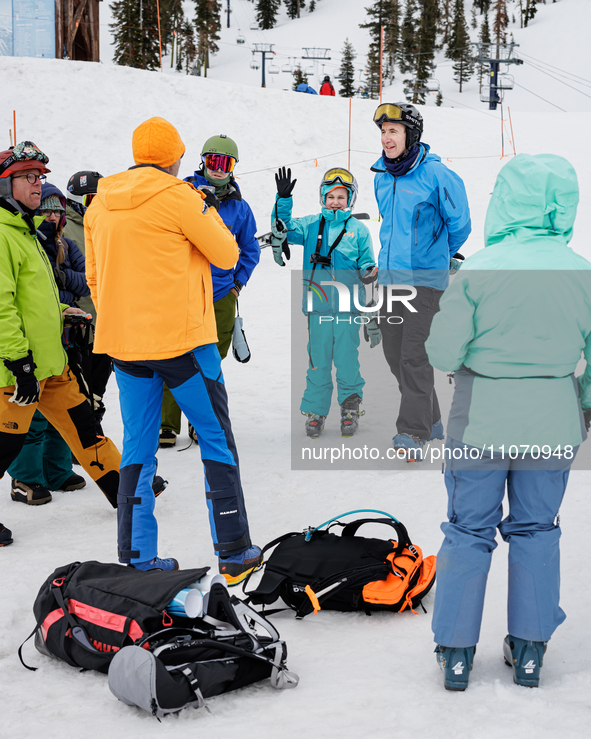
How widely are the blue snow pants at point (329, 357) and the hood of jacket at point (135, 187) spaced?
8.12 ft

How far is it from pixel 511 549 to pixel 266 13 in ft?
259

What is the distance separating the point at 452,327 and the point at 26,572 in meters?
2.31

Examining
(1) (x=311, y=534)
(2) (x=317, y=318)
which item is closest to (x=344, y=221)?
(2) (x=317, y=318)

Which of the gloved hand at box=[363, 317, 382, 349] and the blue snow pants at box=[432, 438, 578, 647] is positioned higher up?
the gloved hand at box=[363, 317, 382, 349]

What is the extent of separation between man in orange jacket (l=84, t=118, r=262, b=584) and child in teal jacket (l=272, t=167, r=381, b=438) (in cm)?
209

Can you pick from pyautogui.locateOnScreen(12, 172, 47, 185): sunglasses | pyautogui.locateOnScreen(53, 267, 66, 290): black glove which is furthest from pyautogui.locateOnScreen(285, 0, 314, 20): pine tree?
pyautogui.locateOnScreen(12, 172, 47, 185): sunglasses

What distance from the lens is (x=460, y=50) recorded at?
59562 millimetres

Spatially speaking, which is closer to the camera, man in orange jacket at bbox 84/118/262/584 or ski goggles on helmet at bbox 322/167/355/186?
man in orange jacket at bbox 84/118/262/584

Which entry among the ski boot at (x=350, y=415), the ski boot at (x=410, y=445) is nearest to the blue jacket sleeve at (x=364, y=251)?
the ski boot at (x=350, y=415)

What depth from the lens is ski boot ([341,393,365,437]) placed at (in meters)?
5.34

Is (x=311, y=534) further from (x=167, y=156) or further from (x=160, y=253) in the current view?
(x=167, y=156)

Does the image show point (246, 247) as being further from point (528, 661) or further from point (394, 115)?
point (528, 661)

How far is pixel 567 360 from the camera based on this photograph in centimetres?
216

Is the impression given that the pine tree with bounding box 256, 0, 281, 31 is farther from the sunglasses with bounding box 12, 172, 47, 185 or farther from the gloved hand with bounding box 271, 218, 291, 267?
the sunglasses with bounding box 12, 172, 47, 185
